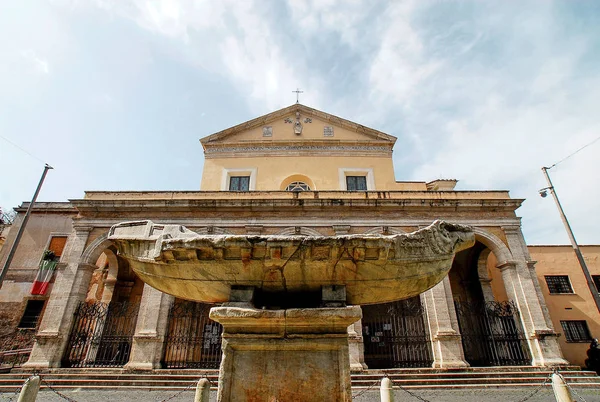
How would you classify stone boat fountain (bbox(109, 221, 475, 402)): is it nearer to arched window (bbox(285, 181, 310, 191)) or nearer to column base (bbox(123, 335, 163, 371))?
column base (bbox(123, 335, 163, 371))

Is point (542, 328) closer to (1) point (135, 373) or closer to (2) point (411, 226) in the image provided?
(2) point (411, 226)

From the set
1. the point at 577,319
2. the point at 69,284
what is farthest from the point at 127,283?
the point at 577,319

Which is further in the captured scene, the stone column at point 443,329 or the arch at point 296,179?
the arch at point 296,179

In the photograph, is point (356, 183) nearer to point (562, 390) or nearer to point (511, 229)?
point (511, 229)

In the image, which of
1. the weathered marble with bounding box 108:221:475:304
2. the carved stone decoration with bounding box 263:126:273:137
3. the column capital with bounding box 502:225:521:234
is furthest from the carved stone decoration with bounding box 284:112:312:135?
the weathered marble with bounding box 108:221:475:304

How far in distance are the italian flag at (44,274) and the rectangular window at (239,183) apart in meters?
8.85

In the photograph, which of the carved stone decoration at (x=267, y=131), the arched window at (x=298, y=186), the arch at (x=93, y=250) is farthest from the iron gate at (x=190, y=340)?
the carved stone decoration at (x=267, y=131)

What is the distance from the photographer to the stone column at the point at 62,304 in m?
9.73

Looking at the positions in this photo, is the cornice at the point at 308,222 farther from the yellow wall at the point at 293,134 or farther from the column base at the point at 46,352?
the yellow wall at the point at 293,134

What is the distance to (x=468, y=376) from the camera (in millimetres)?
8922

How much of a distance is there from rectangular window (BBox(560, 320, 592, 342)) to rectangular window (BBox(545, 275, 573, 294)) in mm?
1310

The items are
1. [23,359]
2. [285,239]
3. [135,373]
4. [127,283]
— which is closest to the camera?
[285,239]

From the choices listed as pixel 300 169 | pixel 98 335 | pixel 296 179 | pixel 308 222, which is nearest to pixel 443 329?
pixel 308 222

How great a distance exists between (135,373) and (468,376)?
950 centimetres
